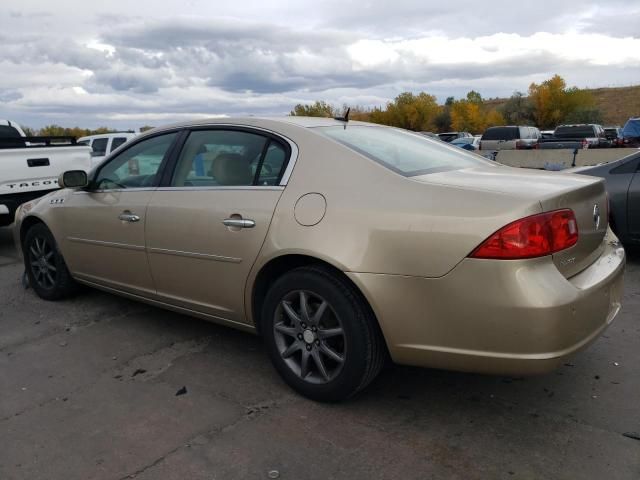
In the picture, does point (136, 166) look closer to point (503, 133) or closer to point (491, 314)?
point (491, 314)

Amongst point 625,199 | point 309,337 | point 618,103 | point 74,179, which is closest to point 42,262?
point 74,179

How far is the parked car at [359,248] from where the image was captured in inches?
99.9

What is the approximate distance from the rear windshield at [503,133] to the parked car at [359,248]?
22889mm

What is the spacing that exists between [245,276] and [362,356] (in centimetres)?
86

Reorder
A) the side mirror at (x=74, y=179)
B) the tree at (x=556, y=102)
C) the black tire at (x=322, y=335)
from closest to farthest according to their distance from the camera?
the black tire at (x=322, y=335), the side mirror at (x=74, y=179), the tree at (x=556, y=102)

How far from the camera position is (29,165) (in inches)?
294

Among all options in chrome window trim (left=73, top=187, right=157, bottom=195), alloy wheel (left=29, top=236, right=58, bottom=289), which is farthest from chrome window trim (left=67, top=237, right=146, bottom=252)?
alloy wheel (left=29, top=236, right=58, bottom=289)

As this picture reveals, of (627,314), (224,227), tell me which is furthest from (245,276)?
(627,314)

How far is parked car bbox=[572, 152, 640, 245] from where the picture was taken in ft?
19.4

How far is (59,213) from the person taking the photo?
4.71m

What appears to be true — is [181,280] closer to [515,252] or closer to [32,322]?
[32,322]

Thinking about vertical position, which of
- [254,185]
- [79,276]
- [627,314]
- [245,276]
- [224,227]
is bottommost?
[627,314]

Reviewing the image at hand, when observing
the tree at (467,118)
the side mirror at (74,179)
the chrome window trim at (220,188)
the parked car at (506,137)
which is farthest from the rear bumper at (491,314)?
the tree at (467,118)

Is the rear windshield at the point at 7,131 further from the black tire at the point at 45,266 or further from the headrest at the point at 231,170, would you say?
the headrest at the point at 231,170
